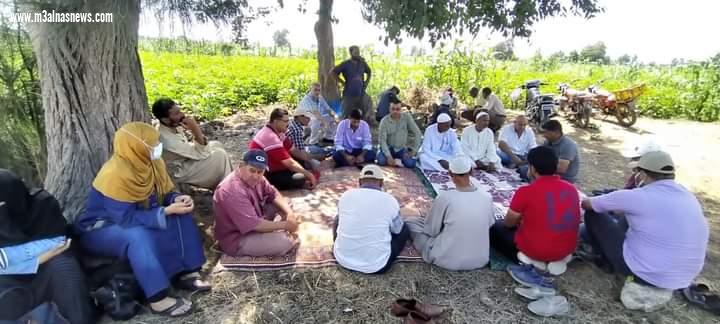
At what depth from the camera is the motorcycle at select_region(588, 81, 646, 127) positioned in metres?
8.70

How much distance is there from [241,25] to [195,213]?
1792 millimetres

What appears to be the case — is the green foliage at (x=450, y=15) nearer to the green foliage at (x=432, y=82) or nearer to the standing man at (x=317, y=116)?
the standing man at (x=317, y=116)

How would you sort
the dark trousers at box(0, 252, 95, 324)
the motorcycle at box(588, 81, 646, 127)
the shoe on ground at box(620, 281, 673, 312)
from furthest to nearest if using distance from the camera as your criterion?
the motorcycle at box(588, 81, 646, 127) → the shoe on ground at box(620, 281, 673, 312) → the dark trousers at box(0, 252, 95, 324)

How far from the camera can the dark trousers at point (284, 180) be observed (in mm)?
4398

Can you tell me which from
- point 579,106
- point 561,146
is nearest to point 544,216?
point 561,146

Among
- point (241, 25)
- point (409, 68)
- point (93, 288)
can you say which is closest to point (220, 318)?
point (93, 288)

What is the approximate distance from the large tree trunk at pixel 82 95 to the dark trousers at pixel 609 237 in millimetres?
3620

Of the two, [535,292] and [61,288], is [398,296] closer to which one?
[535,292]

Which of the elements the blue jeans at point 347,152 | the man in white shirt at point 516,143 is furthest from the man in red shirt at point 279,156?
the man in white shirt at point 516,143

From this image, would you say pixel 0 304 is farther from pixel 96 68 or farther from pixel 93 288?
pixel 96 68

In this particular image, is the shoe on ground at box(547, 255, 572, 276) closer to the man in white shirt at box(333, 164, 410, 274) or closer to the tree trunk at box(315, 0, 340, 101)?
the man in white shirt at box(333, 164, 410, 274)

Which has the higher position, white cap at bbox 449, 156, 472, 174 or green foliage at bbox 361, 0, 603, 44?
green foliage at bbox 361, 0, 603, 44

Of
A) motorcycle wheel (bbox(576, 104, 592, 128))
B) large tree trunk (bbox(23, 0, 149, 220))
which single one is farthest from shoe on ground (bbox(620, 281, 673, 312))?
motorcycle wheel (bbox(576, 104, 592, 128))

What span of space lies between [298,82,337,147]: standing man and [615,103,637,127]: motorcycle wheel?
22.0 feet
